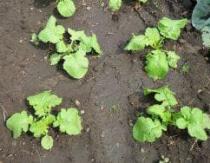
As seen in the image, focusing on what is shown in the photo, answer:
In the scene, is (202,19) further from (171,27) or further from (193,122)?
(193,122)

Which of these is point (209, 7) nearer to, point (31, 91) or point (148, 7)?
point (148, 7)

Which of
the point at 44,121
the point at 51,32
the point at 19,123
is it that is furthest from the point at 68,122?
the point at 51,32

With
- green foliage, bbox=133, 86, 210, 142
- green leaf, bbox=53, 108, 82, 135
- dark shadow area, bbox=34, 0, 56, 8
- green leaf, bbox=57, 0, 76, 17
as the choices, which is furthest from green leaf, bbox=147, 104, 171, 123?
dark shadow area, bbox=34, 0, 56, 8

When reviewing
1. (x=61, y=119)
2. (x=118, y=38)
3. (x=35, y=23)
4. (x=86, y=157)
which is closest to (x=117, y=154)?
(x=86, y=157)

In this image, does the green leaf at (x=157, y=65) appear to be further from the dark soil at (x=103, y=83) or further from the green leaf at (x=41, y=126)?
the green leaf at (x=41, y=126)

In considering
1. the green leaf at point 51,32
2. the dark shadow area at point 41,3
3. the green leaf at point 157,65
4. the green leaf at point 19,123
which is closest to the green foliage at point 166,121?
the green leaf at point 157,65

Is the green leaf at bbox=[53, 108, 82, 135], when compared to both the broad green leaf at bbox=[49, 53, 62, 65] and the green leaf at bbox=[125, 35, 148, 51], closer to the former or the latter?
the broad green leaf at bbox=[49, 53, 62, 65]
